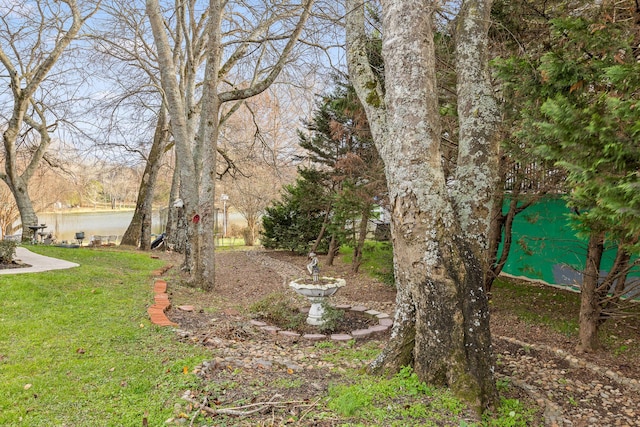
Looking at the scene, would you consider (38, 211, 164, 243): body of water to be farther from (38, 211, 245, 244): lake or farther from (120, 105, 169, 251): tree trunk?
(120, 105, 169, 251): tree trunk

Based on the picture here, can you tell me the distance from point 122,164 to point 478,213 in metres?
12.5

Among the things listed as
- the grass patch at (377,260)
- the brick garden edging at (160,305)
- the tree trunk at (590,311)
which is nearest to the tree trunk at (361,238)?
the grass patch at (377,260)

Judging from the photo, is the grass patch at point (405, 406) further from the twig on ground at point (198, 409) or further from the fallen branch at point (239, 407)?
the twig on ground at point (198, 409)

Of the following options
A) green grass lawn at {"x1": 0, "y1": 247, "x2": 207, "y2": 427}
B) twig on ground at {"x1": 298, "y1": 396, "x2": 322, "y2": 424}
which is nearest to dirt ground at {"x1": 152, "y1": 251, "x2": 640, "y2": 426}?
twig on ground at {"x1": 298, "y1": 396, "x2": 322, "y2": 424}

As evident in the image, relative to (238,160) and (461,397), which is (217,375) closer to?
(461,397)

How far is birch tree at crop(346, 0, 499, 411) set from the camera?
8.67 ft

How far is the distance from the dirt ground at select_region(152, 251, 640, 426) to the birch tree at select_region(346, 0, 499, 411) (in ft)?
1.39

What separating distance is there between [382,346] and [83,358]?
265cm

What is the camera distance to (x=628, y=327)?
16.3ft

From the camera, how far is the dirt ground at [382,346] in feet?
9.18

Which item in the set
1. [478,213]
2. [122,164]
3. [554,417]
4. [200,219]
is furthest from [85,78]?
[554,417]

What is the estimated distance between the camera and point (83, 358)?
323 cm

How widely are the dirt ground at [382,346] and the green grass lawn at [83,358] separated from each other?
0.30 metres

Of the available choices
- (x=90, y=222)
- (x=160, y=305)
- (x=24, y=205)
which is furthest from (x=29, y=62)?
(x=90, y=222)
